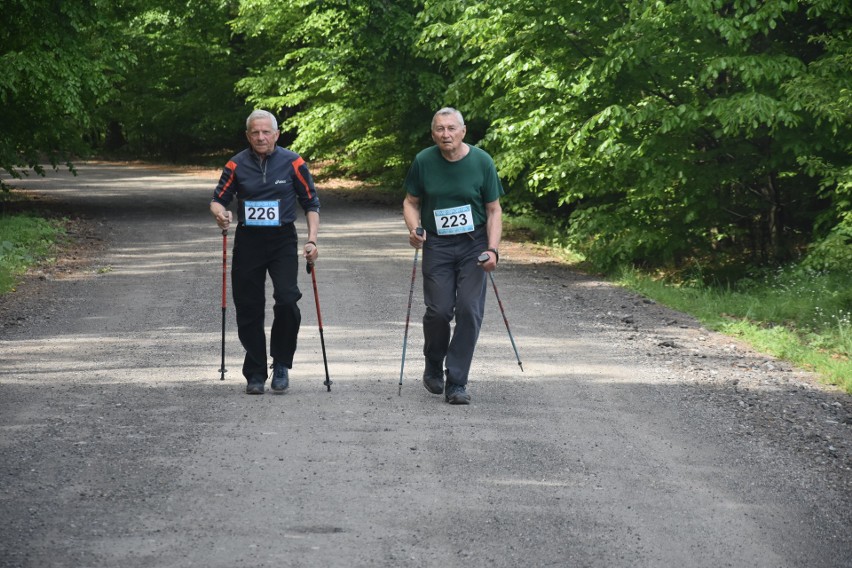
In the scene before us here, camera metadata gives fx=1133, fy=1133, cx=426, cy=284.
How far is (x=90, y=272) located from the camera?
15859mm

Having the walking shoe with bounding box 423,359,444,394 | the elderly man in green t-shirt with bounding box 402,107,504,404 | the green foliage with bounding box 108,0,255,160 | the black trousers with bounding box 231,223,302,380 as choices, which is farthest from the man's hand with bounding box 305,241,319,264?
the green foliage with bounding box 108,0,255,160

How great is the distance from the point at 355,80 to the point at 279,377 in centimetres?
2090

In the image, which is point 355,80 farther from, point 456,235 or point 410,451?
point 410,451

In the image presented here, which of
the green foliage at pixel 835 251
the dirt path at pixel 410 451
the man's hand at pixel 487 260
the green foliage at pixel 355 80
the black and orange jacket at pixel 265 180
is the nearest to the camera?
the dirt path at pixel 410 451

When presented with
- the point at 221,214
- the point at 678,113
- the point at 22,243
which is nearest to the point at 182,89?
the point at 22,243

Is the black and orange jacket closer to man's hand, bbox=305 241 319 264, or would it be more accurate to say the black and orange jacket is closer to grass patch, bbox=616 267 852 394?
man's hand, bbox=305 241 319 264

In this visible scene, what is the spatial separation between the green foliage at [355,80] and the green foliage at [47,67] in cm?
614

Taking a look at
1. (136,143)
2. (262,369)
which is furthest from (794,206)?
(136,143)

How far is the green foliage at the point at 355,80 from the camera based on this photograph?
26.1 m

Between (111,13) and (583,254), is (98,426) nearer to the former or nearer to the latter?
(583,254)

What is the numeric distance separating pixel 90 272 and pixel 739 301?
877 centimetres

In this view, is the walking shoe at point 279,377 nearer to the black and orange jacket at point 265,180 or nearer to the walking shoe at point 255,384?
the walking shoe at point 255,384

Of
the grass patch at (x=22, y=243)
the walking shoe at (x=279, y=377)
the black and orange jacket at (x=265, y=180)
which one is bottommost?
the grass patch at (x=22, y=243)

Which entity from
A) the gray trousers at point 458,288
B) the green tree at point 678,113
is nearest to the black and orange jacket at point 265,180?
the gray trousers at point 458,288
